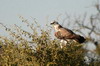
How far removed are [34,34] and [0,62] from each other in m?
1.89

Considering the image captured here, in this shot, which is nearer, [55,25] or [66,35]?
[66,35]

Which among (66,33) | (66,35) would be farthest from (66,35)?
(66,33)

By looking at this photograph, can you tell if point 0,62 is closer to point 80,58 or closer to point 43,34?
point 43,34

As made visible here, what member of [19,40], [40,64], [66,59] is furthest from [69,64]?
[19,40]

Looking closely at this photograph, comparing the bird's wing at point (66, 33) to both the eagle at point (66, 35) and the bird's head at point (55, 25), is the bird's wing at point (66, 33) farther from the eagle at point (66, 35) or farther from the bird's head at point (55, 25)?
the bird's head at point (55, 25)

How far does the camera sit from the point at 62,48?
43.2 feet

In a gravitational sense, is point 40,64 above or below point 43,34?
below

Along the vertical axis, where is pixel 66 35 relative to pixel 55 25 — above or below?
below

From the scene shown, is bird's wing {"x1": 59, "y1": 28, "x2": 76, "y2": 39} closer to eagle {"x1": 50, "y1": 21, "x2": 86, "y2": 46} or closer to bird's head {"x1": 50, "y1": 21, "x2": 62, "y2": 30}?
eagle {"x1": 50, "y1": 21, "x2": 86, "y2": 46}

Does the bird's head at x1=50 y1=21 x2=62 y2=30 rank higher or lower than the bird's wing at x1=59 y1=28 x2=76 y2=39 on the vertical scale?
higher

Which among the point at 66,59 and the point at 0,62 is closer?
the point at 66,59

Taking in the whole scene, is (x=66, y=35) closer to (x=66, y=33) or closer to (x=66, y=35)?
(x=66, y=35)

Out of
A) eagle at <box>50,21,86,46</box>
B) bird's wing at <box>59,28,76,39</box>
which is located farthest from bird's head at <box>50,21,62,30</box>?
bird's wing at <box>59,28,76,39</box>

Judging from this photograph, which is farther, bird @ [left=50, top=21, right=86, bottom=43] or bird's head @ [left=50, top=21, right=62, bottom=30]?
bird's head @ [left=50, top=21, right=62, bottom=30]
